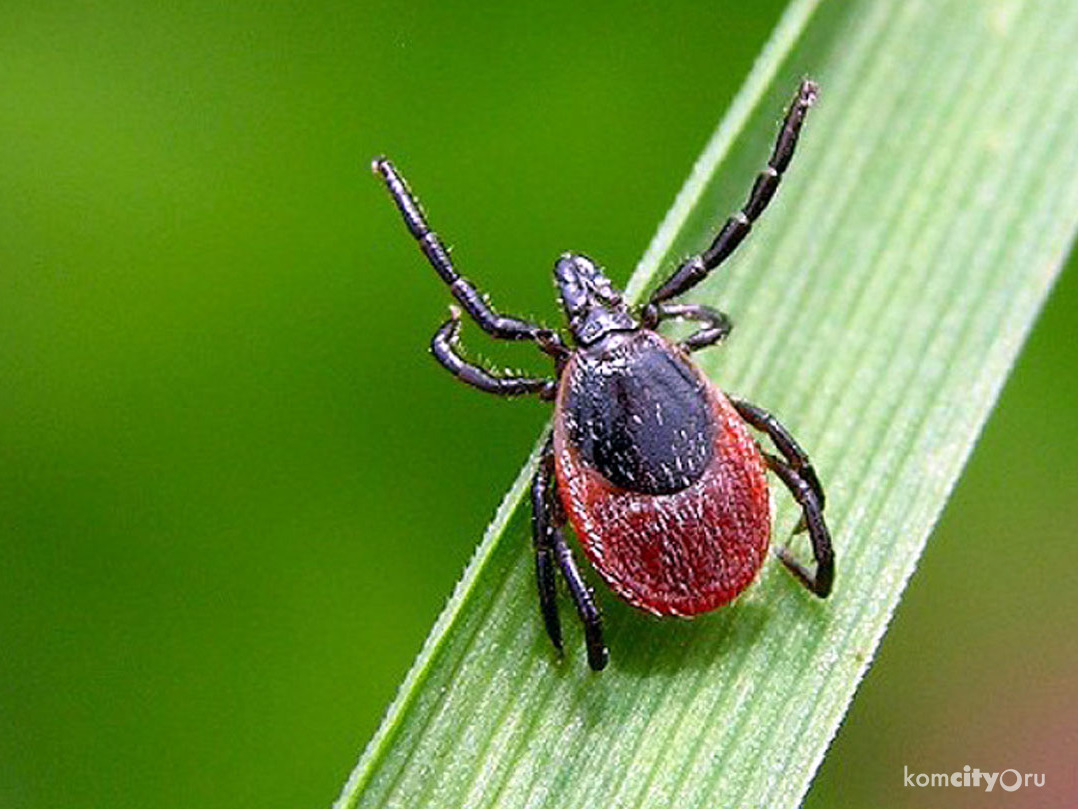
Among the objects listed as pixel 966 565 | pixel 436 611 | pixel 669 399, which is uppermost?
pixel 669 399

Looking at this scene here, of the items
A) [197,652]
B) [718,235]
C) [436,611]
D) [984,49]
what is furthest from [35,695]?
[984,49]

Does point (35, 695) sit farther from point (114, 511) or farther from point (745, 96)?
point (745, 96)

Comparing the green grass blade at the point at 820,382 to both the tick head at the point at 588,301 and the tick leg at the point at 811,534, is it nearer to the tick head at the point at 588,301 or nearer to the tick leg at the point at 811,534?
the tick leg at the point at 811,534

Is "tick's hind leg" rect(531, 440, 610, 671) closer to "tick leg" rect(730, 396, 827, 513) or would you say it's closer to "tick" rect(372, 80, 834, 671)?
"tick" rect(372, 80, 834, 671)

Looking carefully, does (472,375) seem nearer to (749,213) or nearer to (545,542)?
(545,542)

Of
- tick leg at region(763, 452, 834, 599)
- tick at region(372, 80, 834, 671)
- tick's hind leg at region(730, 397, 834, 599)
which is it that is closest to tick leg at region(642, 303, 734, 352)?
tick at region(372, 80, 834, 671)

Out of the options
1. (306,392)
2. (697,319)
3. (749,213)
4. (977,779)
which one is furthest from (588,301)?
(977,779)
